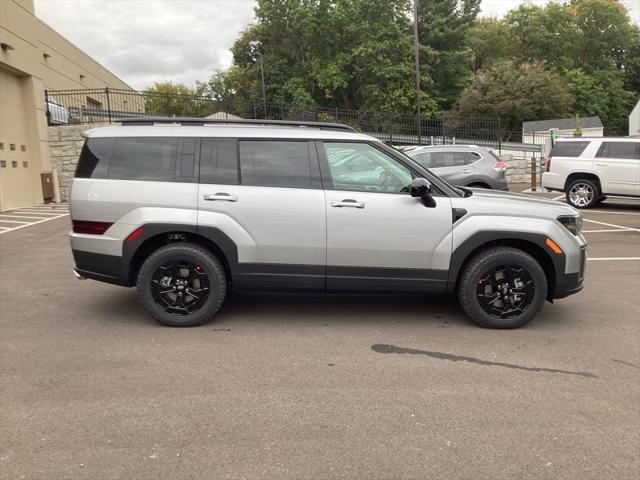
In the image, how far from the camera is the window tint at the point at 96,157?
511cm

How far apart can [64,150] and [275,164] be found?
17.5m

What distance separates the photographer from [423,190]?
4.93 metres

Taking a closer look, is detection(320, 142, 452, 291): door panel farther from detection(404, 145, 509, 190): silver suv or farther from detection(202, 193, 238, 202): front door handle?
detection(404, 145, 509, 190): silver suv

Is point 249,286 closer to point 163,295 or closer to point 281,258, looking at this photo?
point 281,258

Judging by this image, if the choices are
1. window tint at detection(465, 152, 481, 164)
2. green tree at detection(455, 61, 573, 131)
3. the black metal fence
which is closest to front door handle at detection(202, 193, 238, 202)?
window tint at detection(465, 152, 481, 164)

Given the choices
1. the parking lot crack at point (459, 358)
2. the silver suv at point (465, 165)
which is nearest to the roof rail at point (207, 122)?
the parking lot crack at point (459, 358)

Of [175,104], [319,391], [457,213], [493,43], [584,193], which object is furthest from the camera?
[493,43]

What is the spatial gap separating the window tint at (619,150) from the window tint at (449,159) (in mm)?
3902

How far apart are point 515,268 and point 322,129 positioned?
2195 millimetres

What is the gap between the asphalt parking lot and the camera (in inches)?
114

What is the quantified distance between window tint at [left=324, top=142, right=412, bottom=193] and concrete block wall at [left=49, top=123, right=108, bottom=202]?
56.5 ft

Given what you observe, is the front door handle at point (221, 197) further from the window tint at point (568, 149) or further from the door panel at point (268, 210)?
the window tint at point (568, 149)

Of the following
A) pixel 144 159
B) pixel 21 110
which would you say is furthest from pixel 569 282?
pixel 21 110

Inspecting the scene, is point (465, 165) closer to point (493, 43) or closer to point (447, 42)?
point (447, 42)
